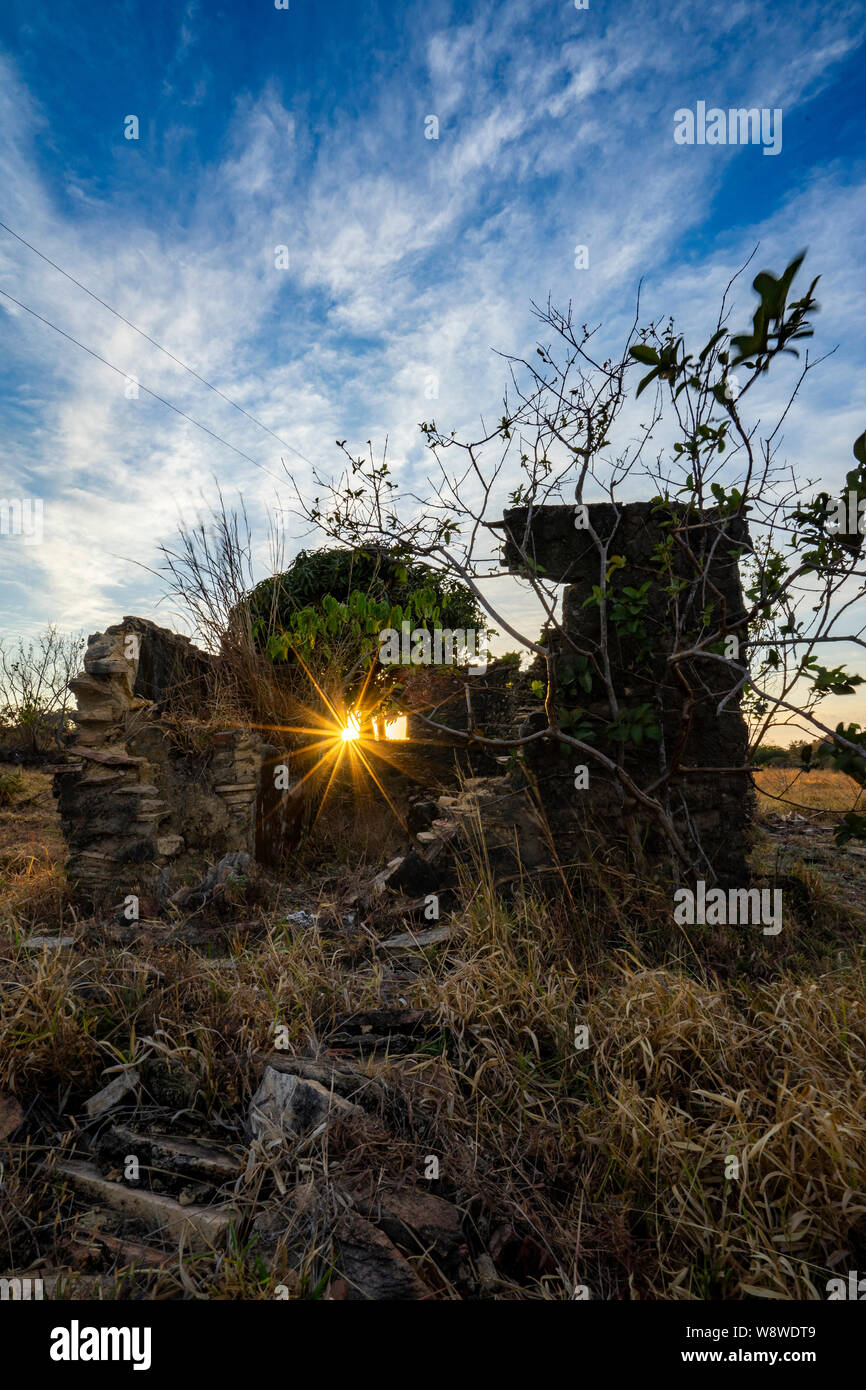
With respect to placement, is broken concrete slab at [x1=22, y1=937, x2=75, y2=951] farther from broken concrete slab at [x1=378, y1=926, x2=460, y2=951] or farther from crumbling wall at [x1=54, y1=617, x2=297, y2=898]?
broken concrete slab at [x1=378, y1=926, x2=460, y2=951]

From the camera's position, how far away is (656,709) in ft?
15.5

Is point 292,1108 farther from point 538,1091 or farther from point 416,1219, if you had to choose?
point 538,1091

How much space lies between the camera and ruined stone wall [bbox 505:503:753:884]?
4633 millimetres

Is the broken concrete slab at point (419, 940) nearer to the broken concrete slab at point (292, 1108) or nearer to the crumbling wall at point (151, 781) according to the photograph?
the broken concrete slab at point (292, 1108)

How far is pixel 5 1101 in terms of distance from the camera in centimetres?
268

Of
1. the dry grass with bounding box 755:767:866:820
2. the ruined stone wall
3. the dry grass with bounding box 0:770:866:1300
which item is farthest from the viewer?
Answer: the dry grass with bounding box 755:767:866:820

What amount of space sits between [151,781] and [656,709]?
4.37 metres

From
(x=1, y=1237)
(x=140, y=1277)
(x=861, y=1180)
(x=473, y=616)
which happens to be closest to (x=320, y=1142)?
(x=140, y=1277)

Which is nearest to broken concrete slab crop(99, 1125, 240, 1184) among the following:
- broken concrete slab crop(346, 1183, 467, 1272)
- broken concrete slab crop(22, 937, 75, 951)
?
broken concrete slab crop(346, 1183, 467, 1272)

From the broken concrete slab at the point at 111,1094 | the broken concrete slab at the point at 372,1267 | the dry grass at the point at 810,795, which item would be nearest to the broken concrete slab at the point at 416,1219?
the broken concrete slab at the point at 372,1267

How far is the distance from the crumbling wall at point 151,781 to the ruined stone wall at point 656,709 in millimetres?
3226

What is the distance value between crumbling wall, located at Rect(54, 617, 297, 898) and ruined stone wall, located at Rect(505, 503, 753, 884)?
323 cm

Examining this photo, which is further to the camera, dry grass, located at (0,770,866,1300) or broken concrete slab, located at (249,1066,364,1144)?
broken concrete slab, located at (249,1066,364,1144)

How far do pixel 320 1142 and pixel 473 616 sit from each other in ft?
25.6
